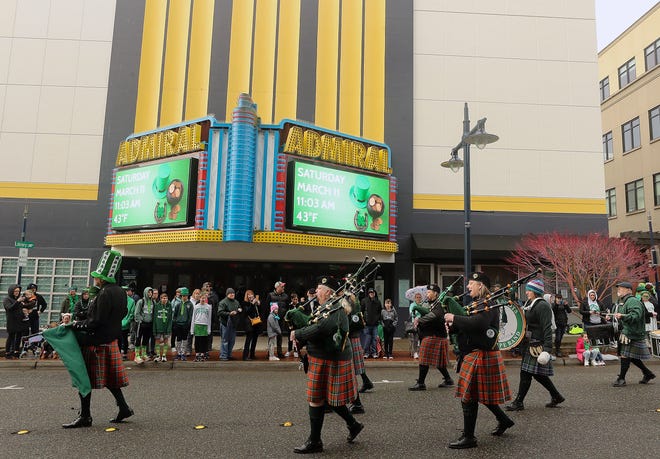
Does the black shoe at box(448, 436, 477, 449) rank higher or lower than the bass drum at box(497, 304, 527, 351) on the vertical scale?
lower

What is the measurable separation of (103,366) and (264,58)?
50.7 feet

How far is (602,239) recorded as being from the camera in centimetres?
1650

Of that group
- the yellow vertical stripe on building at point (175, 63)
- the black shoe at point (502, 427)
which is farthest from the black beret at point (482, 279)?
the yellow vertical stripe on building at point (175, 63)

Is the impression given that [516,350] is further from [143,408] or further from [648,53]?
[648,53]

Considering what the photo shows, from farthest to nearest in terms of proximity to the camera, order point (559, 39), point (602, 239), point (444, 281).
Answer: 1. point (559, 39)
2. point (444, 281)
3. point (602, 239)

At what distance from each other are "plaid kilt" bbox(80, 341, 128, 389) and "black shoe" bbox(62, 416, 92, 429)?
386mm

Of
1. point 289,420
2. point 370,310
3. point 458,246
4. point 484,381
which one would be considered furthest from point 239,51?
point 484,381

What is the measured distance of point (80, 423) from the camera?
18.4ft

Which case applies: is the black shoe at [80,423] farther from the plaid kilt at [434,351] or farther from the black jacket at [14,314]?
the black jacket at [14,314]

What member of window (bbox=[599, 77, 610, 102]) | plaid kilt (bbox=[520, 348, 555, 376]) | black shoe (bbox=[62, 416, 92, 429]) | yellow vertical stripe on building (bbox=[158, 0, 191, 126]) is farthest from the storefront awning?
A: window (bbox=[599, 77, 610, 102])

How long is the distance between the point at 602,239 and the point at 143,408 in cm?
1587

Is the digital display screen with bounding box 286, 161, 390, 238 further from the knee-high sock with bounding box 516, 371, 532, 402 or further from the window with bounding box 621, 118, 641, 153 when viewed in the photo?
the window with bounding box 621, 118, 641, 153

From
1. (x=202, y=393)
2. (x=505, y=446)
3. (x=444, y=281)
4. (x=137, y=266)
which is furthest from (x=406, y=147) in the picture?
(x=505, y=446)

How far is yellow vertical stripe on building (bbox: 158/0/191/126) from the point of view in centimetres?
1825
